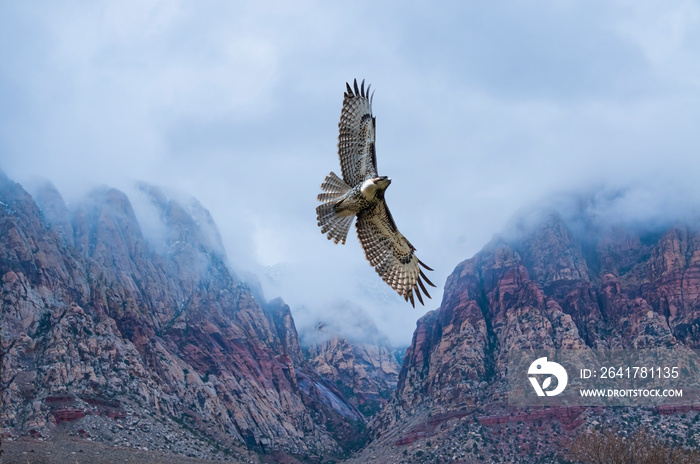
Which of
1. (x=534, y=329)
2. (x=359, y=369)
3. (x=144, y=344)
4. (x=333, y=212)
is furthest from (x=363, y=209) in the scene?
(x=359, y=369)

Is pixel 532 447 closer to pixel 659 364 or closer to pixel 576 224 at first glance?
pixel 659 364

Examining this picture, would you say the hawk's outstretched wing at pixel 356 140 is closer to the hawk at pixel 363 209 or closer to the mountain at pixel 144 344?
the hawk at pixel 363 209

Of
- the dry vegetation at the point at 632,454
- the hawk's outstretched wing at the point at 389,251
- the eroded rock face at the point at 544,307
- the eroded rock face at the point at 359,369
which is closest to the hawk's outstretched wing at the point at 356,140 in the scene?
the hawk's outstretched wing at the point at 389,251

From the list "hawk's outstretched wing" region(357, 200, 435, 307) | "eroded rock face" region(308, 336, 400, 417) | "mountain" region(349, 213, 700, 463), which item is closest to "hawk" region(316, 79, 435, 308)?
"hawk's outstretched wing" region(357, 200, 435, 307)

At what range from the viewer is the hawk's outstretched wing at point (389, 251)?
59.3ft

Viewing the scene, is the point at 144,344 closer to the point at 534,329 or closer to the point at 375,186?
the point at 534,329

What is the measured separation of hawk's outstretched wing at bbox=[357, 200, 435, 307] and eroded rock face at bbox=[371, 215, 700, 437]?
76.5m

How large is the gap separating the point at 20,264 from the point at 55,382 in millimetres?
18351

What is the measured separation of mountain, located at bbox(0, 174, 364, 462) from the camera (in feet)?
242

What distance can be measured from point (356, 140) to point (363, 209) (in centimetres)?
176

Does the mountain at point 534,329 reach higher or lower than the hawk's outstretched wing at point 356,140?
higher

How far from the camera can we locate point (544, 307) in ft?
354

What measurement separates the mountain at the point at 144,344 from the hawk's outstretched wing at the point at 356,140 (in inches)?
2256

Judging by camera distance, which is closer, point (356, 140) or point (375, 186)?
point (375, 186)
